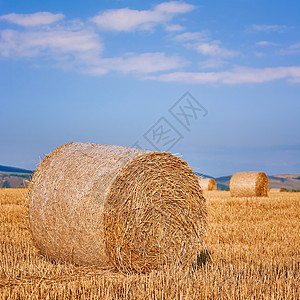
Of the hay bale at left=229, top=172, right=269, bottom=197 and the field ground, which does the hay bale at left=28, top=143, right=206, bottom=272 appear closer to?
the field ground

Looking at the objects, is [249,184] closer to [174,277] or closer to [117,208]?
[117,208]

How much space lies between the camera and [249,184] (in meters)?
17.8

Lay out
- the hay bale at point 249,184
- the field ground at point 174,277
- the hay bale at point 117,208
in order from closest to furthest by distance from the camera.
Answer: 1. the field ground at point 174,277
2. the hay bale at point 117,208
3. the hay bale at point 249,184

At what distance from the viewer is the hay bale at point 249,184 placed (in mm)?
17703

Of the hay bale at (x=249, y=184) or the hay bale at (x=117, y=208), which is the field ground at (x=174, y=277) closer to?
the hay bale at (x=117, y=208)

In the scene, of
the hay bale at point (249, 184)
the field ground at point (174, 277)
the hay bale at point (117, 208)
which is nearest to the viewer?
the field ground at point (174, 277)

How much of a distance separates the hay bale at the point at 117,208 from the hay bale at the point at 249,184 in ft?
40.4

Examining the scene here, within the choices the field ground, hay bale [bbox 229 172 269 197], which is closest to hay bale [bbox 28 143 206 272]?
the field ground

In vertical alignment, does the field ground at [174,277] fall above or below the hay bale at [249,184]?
below

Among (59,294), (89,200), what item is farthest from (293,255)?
(59,294)

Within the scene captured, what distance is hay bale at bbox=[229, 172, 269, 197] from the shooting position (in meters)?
17.7

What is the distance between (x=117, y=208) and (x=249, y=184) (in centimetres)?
1360

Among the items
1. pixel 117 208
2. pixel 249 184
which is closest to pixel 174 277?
pixel 117 208

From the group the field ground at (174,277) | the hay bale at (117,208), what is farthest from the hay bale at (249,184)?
the hay bale at (117,208)
